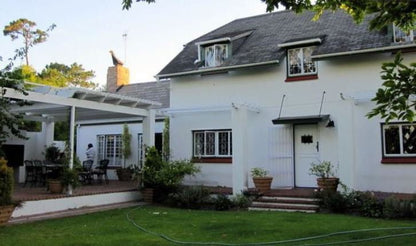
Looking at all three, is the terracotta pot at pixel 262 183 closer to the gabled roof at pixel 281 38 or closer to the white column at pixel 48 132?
the gabled roof at pixel 281 38

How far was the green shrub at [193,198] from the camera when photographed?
42.3 ft

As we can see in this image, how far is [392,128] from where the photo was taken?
1342cm

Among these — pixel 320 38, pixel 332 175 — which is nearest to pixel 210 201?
pixel 332 175

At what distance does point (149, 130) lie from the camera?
15.5 meters

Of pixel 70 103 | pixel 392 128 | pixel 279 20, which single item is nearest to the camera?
pixel 70 103

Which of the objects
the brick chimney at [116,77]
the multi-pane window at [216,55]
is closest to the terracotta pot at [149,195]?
the multi-pane window at [216,55]

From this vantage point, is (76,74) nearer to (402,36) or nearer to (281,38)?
(281,38)

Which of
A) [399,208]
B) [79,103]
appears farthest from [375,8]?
[79,103]

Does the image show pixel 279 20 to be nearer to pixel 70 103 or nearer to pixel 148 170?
pixel 148 170

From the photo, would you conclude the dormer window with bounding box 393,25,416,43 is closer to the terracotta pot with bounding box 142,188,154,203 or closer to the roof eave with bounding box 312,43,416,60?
the roof eave with bounding box 312,43,416,60

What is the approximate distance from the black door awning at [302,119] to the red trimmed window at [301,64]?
59.4 inches

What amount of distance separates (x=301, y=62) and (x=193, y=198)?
637 cm

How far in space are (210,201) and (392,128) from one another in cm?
631

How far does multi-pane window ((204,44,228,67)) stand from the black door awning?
3.74 metres
